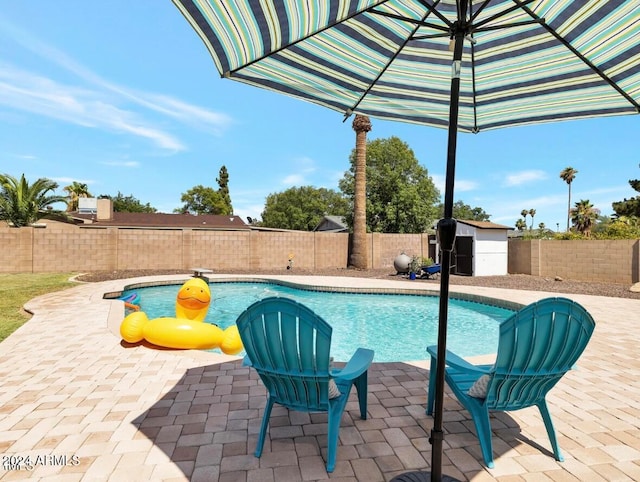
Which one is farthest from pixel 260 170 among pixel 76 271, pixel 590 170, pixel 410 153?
pixel 590 170

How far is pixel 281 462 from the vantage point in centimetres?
236

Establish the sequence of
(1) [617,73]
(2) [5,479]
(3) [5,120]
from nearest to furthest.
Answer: (2) [5,479], (1) [617,73], (3) [5,120]

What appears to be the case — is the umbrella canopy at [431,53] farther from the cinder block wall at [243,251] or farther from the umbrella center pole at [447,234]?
the cinder block wall at [243,251]

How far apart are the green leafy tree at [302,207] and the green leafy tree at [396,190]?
18.4 m

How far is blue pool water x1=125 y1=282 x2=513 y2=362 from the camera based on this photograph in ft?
23.6

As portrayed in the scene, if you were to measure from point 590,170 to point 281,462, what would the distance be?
2203 inches

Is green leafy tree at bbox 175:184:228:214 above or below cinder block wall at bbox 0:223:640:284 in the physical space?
above

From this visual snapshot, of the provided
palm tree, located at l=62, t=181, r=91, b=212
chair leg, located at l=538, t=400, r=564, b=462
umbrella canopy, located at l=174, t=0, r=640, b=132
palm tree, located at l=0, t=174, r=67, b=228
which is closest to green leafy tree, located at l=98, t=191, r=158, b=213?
palm tree, located at l=62, t=181, r=91, b=212

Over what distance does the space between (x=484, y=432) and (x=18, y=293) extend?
1207cm

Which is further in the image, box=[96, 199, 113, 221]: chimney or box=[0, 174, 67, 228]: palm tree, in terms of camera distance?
box=[96, 199, 113, 221]: chimney

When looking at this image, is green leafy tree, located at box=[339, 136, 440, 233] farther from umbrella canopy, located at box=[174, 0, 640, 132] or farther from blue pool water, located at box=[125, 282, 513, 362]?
umbrella canopy, located at box=[174, 0, 640, 132]

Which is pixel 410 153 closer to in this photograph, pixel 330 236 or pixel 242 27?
pixel 330 236

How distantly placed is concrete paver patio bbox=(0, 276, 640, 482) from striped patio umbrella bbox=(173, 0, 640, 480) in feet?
2.69

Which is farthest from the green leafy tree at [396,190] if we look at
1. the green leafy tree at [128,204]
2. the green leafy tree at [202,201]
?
the green leafy tree at [128,204]
